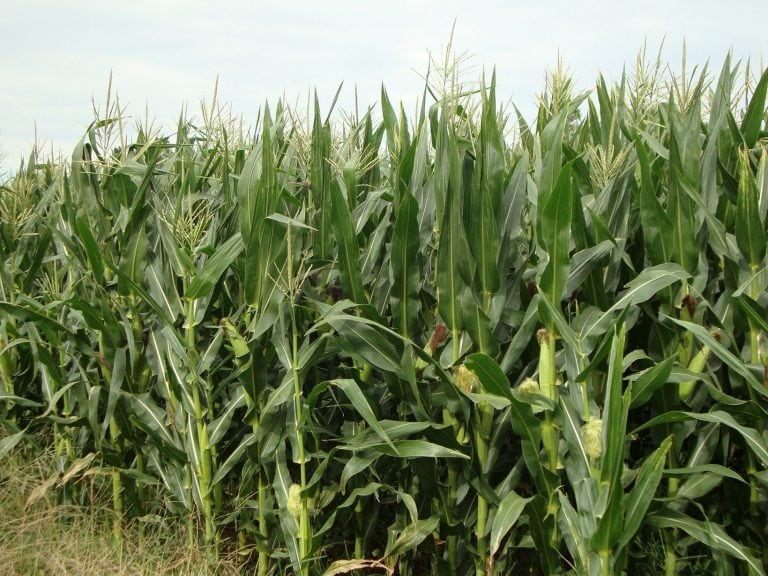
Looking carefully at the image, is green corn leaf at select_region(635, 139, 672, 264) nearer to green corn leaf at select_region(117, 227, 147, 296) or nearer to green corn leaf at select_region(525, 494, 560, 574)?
green corn leaf at select_region(525, 494, 560, 574)

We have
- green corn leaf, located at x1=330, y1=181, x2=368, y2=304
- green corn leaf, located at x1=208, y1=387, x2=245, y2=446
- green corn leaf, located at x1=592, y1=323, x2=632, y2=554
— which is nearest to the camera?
green corn leaf, located at x1=592, y1=323, x2=632, y2=554

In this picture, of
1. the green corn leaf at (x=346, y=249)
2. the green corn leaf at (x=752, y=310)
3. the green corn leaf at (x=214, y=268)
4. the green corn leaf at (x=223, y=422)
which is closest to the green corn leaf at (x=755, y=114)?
the green corn leaf at (x=752, y=310)

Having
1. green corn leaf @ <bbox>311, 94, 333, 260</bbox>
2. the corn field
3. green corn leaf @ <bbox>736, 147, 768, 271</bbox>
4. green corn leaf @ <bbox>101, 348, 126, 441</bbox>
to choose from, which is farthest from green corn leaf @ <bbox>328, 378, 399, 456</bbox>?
green corn leaf @ <bbox>736, 147, 768, 271</bbox>

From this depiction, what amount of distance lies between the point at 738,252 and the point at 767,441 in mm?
721

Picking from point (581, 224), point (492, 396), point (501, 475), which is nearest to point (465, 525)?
point (501, 475)

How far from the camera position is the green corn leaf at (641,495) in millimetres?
2473

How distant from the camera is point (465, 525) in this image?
312 cm

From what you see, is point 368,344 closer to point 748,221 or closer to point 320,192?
point 320,192

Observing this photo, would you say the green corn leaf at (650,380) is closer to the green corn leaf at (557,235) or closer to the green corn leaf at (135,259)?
the green corn leaf at (557,235)

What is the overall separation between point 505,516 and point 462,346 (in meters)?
0.67

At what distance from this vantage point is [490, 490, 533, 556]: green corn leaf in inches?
104

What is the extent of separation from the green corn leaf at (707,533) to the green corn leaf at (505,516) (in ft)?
1.57

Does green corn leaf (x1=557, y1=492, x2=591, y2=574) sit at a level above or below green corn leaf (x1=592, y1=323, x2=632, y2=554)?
below

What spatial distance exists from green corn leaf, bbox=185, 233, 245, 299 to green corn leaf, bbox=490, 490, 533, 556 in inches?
59.4
